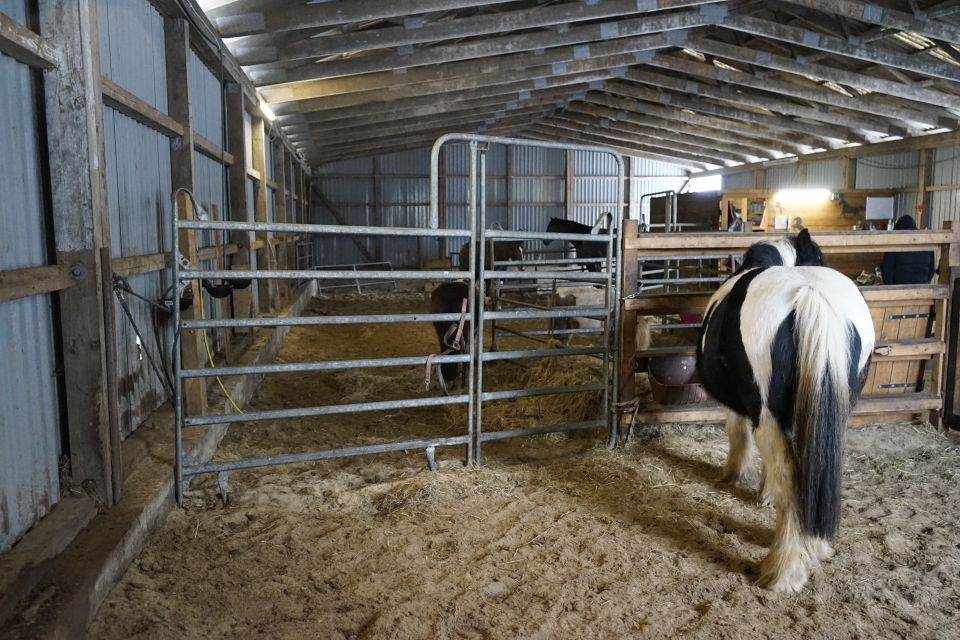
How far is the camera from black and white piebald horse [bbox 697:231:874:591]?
8.50ft

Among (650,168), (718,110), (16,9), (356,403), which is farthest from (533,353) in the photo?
(650,168)

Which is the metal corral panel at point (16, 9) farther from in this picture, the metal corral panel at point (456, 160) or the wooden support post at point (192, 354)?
the metal corral panel at point (456, 160)

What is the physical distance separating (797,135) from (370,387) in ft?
47.2

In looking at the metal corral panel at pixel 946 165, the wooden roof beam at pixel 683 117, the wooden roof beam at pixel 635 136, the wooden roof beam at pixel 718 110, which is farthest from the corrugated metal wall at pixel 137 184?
the metal corral panel at pixel 946 165

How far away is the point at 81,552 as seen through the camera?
2381 mm

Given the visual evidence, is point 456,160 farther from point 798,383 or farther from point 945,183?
point 798,383

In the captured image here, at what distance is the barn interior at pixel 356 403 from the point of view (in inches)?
95.0

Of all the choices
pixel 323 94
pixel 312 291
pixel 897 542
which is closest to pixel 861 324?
pixel 897 542

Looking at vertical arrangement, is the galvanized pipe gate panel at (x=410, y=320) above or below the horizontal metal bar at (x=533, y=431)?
above

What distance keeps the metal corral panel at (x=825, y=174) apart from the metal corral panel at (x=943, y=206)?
2.35 meters

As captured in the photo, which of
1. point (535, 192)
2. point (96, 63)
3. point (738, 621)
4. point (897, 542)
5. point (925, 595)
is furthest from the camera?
point (535, 192)

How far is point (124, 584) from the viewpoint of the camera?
96.7 inches

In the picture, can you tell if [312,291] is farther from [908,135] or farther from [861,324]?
[908,135]

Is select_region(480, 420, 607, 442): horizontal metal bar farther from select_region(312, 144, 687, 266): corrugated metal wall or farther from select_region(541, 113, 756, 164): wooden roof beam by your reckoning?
select_region(541, 113, 756, 164): wooden roof beam
